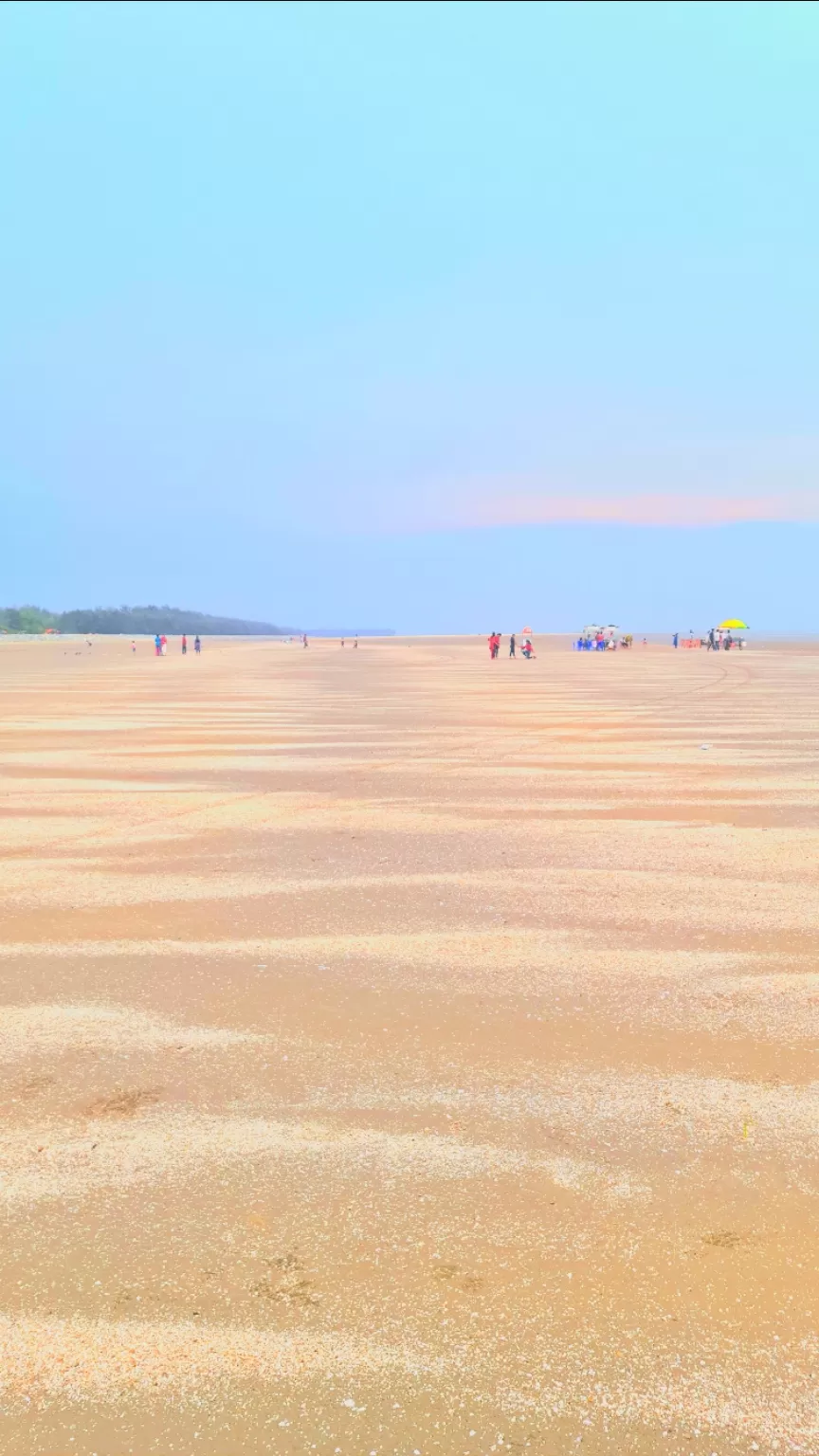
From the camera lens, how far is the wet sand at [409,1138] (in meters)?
2.20

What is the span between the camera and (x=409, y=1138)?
3182 millimetres

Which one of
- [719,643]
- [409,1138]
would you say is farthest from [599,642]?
[409,1138]

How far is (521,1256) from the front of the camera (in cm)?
261

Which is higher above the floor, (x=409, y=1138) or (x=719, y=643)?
(x=719, y=643)

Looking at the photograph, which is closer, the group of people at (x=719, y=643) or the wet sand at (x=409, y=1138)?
the wet sand at (x=409, y=1138)

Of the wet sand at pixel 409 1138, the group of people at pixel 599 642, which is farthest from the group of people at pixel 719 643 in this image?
the wet sand at pixel 409 1138

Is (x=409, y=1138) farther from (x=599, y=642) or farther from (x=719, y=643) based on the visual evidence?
(x=719, y=643)

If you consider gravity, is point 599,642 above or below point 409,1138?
above

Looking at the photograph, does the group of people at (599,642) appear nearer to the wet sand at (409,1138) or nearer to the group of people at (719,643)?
the group of people at (719,643)

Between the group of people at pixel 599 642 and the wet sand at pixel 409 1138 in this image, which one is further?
the group of people at pixel 599 642

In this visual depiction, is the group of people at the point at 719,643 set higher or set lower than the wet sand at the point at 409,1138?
higher

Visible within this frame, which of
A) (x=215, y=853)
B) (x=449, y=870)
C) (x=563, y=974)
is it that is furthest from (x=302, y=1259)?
(x=215, y=853)

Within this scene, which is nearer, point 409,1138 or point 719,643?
point 409,1138

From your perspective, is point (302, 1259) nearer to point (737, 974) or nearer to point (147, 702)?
point (737, 974)
